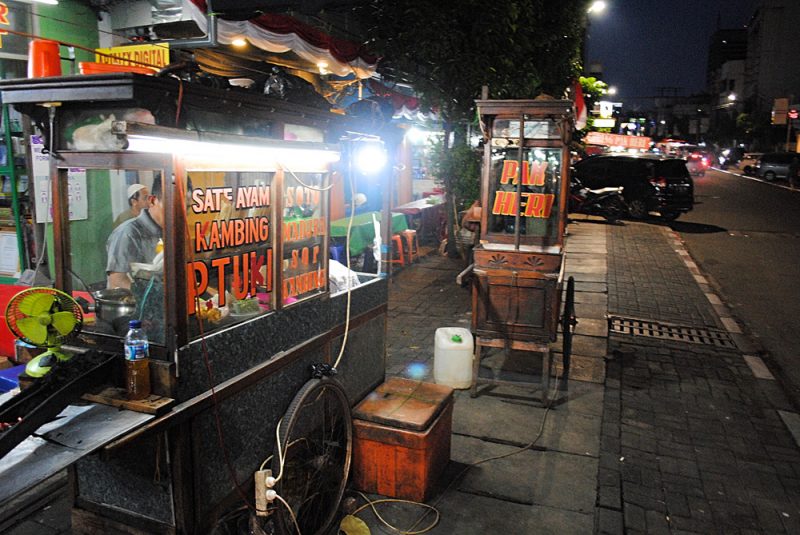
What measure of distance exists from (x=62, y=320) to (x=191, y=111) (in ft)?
4.11

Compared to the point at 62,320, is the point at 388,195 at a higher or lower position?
higher

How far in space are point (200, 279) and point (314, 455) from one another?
1669 mm

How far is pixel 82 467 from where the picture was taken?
3.36 metres

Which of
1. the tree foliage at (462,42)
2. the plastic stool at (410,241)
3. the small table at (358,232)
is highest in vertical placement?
the tree foliage at (462,42)

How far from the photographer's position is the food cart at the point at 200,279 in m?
2.89

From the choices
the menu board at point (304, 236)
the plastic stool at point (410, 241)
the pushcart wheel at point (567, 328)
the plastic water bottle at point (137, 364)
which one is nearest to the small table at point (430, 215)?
the plastic stool at point (410, 241)

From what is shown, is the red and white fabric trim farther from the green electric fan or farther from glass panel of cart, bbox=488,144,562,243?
the green electric fan

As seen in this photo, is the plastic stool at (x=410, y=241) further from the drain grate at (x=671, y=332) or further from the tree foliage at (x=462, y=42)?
the drain grate at (x=671, y=332)

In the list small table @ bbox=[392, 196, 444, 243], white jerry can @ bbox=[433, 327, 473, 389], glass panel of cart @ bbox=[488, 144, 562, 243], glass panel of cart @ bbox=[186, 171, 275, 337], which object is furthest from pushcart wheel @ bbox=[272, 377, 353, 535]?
small table @ bbox=[392, 196, 444, 243]

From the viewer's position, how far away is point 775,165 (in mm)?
37906

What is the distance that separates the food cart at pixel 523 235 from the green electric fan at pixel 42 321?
4102 mm

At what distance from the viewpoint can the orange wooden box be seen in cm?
432

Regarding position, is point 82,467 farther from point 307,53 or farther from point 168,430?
point 307,53

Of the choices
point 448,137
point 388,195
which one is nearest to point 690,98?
point 448,137
